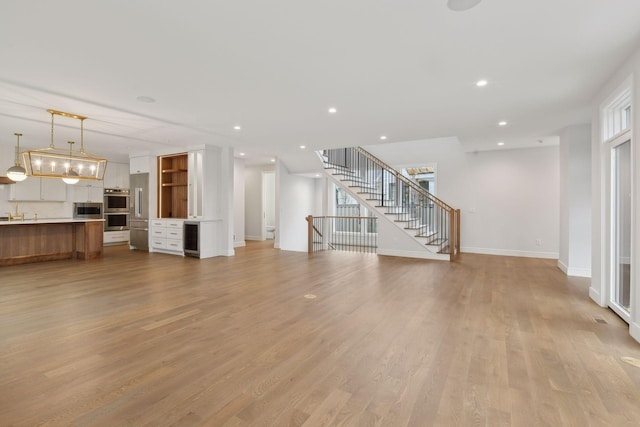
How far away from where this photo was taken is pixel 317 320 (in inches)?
133

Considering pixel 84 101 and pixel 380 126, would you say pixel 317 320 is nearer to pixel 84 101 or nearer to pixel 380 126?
pixel 380 126

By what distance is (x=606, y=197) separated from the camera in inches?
152

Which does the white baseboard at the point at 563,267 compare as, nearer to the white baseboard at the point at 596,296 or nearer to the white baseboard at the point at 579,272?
the white baseboard at the point at 579,272

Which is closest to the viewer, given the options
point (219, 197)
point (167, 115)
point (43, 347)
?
point (43, 347)

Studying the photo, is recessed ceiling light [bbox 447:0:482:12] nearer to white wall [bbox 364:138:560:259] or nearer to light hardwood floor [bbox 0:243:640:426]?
light hardwood floor [bbox 0:243:640:426]

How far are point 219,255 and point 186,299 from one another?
396 cm

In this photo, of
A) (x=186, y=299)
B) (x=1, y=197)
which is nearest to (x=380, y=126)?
(x=186, y=299)

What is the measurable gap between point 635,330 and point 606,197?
1707 mm

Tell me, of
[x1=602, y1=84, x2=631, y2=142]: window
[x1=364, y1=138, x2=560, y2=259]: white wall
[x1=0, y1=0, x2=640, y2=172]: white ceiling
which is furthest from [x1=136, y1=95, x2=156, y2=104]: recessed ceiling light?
[x1=364, y1=138, x2=560, y2=259]: white wall

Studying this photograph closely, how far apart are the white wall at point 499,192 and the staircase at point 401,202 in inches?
23.1

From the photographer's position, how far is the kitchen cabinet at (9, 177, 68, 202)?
8.01 meters

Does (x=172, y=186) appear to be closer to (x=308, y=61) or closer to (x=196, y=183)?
(x=196, y=183)

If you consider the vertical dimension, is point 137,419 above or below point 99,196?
below

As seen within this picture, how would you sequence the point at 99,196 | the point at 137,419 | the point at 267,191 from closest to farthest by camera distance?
the point at 137,419 < the point at 99,196 < the point at 267,191
